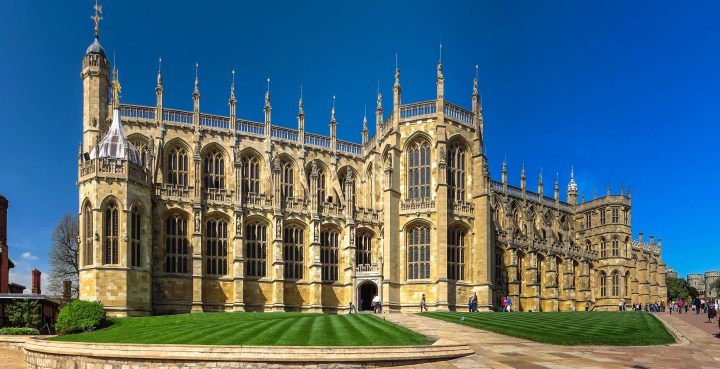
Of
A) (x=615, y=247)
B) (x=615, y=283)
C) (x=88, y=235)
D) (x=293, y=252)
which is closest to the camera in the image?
(x=88, y=235)

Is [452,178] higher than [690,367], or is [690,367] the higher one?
[452,178]

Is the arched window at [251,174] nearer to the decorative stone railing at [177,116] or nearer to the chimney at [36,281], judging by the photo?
the decorative stone railing at [177,116]

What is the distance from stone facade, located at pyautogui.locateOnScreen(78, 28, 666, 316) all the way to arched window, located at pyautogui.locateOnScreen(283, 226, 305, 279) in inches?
4.6

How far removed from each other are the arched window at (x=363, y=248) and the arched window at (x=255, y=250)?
27.1 ft

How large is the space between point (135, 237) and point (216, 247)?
26.1ft

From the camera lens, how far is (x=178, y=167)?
50.5m

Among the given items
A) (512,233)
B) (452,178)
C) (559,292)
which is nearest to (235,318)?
(452,178)

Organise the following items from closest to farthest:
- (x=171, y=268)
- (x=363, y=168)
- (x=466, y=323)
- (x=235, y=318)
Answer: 1. (x=466, y=323)
2. (x=235, y=318)
3. (x=171, y=268)
4. (x=363, y=168)

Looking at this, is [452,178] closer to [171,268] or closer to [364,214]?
[364,214]

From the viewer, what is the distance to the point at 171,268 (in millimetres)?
45750

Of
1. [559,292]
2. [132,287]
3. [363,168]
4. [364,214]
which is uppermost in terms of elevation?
[363,168]

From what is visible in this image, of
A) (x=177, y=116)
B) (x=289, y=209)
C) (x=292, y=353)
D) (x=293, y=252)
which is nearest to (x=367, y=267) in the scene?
(x=293, y=252)

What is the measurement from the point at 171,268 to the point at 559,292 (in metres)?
43.0

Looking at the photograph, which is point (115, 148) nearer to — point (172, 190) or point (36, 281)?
point (172, 190)
